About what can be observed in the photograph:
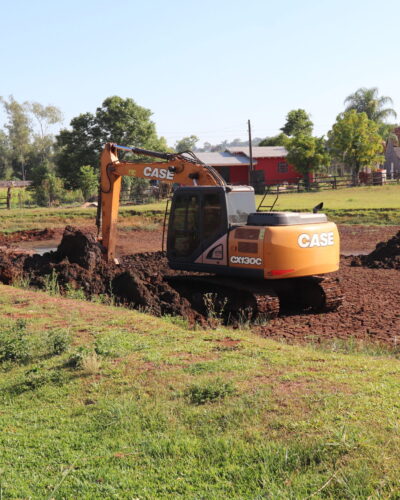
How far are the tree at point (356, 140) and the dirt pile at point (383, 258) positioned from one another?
4517 centimetres

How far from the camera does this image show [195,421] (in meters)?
6.53

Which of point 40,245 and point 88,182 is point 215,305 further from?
point 88,182

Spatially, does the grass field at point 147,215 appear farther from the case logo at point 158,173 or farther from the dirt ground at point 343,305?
the case logo at point 158,173

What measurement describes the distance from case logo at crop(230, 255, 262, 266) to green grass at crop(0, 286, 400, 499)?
364 cm

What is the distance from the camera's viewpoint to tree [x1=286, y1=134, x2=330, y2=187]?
6488 centimetres

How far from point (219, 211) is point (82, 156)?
168 feet

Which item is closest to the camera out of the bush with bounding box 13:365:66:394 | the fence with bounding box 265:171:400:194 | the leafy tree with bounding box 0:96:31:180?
the bush with bounding box 13:365:66:394

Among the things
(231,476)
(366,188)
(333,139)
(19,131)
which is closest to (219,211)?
(231,476)

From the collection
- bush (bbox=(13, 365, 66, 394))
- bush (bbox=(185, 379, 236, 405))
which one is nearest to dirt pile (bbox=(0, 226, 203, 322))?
bush (bbox=(13, 365, 66, 394))

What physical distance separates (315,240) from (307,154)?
5261 cm

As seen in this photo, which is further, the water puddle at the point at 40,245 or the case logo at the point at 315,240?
the water puddle at the point at 40,245

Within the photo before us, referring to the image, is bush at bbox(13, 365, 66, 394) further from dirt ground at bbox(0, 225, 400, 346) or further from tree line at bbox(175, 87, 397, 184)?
tree line at bbox(175, 87, 397, 184)

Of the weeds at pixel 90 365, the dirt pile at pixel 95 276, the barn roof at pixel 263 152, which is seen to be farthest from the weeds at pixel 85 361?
the barn roof at pixel 263 152

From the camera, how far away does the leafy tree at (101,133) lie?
207ft
